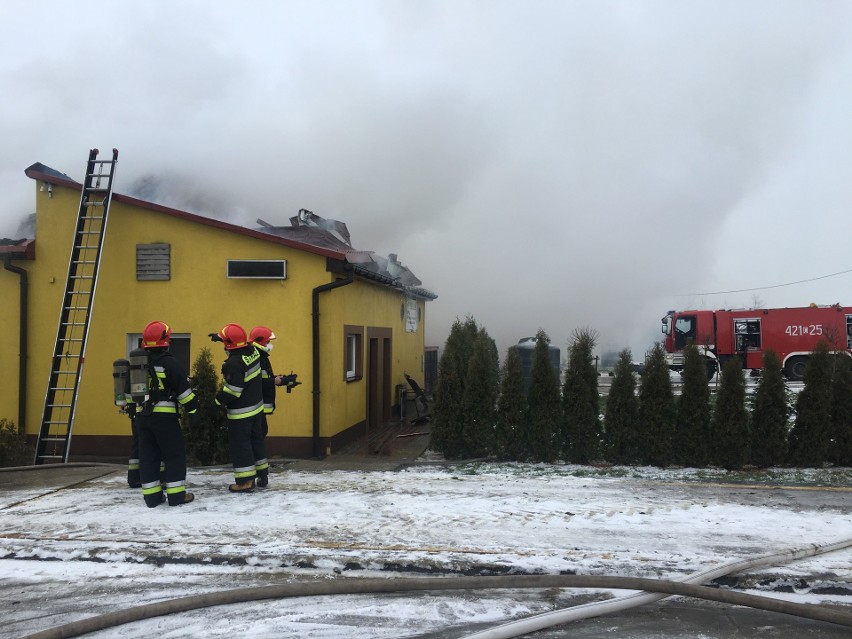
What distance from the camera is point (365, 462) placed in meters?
8.16

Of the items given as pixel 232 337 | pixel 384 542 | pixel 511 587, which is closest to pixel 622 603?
pixel 511 587

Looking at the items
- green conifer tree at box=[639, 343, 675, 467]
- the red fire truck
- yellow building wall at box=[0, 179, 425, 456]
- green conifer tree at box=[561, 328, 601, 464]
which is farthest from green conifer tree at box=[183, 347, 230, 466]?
the red fire truck

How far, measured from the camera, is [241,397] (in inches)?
234

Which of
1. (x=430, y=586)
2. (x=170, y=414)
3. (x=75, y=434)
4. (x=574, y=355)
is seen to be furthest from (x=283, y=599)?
(x=75, y=434)

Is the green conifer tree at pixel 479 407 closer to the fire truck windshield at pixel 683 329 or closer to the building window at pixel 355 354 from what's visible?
the building window at pixel 355 354

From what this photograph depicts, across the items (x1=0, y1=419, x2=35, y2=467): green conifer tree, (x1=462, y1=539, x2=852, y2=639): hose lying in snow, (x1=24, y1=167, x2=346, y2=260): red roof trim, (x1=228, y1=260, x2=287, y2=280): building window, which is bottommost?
(x1=462, y1=539, x2=852, y2=639): hose lying in snow

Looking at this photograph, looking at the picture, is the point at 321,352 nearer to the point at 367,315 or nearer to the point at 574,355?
the point at 367,315

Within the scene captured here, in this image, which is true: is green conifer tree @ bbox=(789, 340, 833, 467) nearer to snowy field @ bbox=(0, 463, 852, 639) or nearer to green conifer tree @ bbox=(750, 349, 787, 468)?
green conifer tree @ bbox=(750, 349, 787, 468)

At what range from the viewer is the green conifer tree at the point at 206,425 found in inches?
300

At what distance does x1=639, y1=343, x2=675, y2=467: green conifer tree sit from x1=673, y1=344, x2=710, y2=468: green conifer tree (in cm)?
9

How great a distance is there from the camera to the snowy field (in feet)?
12.2

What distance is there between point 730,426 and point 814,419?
926mm

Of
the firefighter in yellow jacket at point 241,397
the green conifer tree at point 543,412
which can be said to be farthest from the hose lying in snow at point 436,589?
the green conifer tree at point 543,412

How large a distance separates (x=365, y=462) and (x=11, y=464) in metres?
4.08
